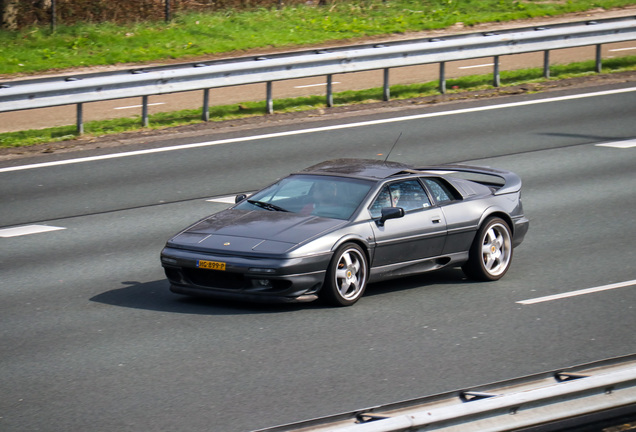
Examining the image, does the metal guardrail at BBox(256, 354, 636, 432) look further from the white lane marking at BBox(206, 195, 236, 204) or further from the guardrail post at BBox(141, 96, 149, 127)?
the guardrail post at BBox(141, 96, 149, 127)

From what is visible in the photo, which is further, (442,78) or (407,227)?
(442,78)

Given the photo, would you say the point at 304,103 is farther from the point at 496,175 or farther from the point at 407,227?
the point at 407,227

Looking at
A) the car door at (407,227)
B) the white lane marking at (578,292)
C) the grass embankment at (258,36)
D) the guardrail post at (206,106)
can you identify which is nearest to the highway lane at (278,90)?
the grass embankment at (258,36)

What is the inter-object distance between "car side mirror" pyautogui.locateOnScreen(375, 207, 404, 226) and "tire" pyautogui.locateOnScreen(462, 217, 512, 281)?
1179mm

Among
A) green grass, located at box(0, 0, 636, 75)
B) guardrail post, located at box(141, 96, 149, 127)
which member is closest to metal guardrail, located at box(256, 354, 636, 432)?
guardrail post, located at box(141, 96, 149, 127)

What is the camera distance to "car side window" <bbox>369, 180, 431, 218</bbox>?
1016 cm

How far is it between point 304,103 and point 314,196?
10389 millimetres

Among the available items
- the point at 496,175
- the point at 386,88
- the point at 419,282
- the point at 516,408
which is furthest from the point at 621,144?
the point at 516,408

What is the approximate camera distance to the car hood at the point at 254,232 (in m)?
9.28

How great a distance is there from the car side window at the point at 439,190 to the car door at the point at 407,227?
0.42ft

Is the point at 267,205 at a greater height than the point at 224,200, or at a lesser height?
greater

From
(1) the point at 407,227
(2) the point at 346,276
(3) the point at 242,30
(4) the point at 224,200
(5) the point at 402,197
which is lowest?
(4) the point at 224,200

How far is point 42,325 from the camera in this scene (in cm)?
895

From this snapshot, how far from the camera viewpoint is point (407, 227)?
33.4 feet
